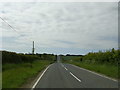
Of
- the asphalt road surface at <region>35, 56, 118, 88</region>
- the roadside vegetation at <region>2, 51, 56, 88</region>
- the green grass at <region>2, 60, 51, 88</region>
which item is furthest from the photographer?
the roadside vegetation at <region>2, 51, 56, 88</region>

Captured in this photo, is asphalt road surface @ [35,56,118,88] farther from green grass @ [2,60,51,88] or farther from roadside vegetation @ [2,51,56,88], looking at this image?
roadside vegetation @ [2,51,56,88]

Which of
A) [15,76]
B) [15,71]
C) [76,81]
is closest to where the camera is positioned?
[76,81]

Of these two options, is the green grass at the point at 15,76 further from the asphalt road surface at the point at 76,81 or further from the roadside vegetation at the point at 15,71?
the asphalt road surface at the point at 76,81

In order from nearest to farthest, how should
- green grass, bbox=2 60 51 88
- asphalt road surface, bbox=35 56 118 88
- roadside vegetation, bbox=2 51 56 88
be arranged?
asphalt road surface, bbox=35 56 118 88 → green grass, bbox=2 60 51 88 → roadside vegetation, bbox=2 51 56 88

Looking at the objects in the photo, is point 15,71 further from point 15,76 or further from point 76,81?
point 76,81

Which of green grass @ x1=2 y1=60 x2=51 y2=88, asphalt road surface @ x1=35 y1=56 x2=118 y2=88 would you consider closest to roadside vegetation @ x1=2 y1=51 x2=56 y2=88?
green grass @ x1=2 y1=60 x2=51 y2=88

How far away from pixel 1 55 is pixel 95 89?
884 inches

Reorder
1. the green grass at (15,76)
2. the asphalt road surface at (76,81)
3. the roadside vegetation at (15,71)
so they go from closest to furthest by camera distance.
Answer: the asphalt road surface at (76,81) → the green grass at (15,76) → the roadside vegetation at (15,71)

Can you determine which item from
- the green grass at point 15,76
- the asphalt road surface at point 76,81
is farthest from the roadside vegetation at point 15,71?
the asphalt road surface at point 76,81

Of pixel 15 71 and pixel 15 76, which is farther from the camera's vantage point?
pixel 15 71

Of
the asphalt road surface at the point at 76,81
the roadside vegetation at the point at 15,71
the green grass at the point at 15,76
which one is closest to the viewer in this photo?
the asphalt road surface at the point at 76,81

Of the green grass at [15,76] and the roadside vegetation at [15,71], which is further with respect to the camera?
the roadside vegetation at [15,71]

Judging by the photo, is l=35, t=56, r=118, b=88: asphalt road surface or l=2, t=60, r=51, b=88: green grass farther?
l=2, t=60, r=51, b=88: green grass

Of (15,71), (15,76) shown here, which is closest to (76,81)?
(15,76)
